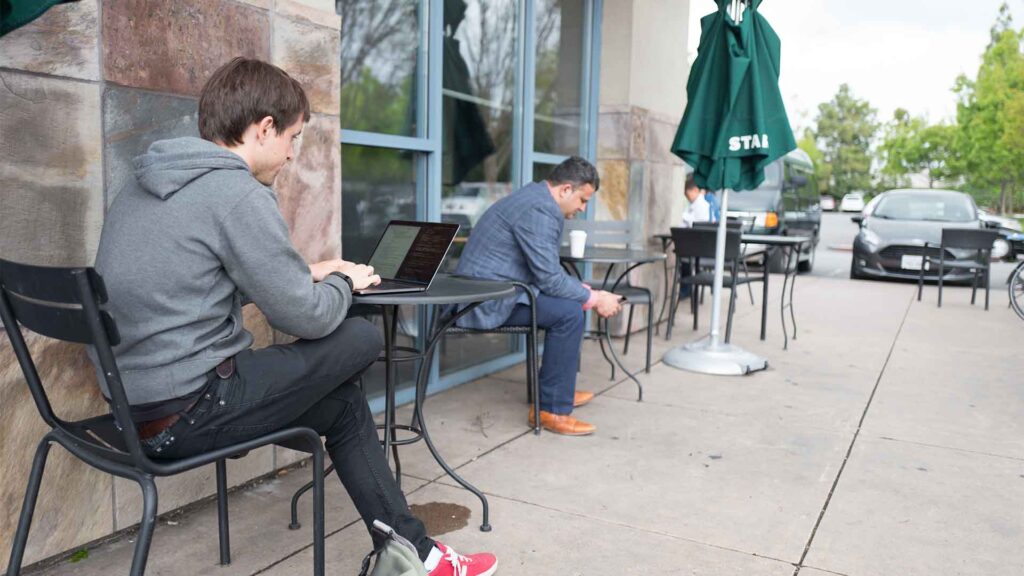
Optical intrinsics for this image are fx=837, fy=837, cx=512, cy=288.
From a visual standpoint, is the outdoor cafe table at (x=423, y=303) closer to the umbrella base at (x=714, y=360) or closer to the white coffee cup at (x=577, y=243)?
the white coffee cup at (x=577, y=243)

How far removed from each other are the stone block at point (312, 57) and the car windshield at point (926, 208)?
1003 centimetres

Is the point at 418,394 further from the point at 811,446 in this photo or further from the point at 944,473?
the point at 944,473

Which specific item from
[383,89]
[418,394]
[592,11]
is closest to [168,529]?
[418,394]

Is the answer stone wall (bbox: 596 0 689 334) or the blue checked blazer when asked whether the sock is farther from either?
stone wall (bbox: 596 0 689 334)

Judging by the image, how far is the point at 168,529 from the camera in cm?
286

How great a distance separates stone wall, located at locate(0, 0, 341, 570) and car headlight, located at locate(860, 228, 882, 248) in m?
→ 9.78

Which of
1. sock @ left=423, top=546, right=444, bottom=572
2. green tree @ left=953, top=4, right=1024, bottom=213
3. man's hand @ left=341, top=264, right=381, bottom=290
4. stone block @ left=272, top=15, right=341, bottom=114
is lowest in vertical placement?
sock @ left=423, top=546, right=444, bottom=572

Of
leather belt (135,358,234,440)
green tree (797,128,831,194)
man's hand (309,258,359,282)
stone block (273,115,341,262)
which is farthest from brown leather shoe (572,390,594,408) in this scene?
green tree (797,128,831,194)

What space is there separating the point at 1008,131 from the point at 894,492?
84.3 feet

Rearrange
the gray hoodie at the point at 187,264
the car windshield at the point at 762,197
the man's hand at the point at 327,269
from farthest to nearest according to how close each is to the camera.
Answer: the car windshield at the point at 762,197 → the man's hand at the point at 327,269 → the gray hoodie at the point at 187,264

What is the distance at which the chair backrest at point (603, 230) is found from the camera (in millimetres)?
5422

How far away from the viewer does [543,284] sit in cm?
399

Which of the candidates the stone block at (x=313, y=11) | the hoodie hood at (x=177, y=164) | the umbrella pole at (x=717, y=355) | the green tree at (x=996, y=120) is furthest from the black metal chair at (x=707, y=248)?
the green tree at (x=996, y=120)

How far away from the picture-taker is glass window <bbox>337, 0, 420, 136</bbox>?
393 cm
